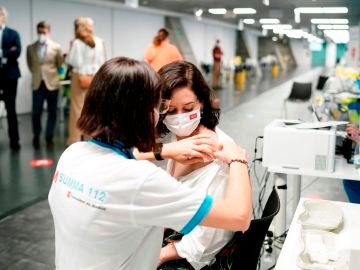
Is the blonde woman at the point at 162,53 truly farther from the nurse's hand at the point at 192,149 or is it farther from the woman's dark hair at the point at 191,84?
the nurse's hand at the point at 192,149

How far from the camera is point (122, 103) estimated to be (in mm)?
1005

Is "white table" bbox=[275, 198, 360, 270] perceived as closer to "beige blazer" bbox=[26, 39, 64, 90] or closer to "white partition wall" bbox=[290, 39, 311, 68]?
"beige blazer" bbox=[26, 39, 64, 90]

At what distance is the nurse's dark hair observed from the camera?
101 cm

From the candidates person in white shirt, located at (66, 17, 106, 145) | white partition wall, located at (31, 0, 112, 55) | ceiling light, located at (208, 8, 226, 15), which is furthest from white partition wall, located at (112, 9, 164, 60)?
person in white shirt, located at (66, 17, 106, 145)

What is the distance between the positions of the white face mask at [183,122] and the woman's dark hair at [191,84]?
62mm

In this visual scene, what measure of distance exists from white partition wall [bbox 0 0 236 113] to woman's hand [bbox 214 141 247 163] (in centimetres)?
687

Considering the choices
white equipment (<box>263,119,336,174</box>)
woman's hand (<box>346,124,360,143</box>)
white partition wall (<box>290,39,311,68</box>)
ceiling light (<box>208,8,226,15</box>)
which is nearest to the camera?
white equipment (<box>263,119,336,174</box>)

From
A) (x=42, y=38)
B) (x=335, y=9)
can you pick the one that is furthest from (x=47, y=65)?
(x=335, y=9)

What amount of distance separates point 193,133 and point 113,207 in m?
0.78

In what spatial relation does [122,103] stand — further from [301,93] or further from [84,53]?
[301,93]

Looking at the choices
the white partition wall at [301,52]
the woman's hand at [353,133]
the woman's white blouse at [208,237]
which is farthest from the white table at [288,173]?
the white partition wall at [301,52]

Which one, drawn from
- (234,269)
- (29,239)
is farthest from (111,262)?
(29,239)

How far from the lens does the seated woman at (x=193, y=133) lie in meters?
1.44

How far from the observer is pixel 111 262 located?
1.02m
